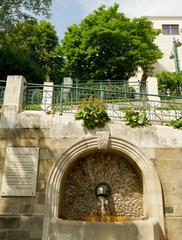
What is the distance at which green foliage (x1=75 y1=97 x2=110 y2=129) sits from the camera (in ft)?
22.6

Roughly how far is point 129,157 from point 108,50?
13.2 m

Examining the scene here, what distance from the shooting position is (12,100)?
7172mm

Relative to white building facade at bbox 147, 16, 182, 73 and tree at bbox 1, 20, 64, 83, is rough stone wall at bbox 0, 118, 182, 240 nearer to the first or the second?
tree at bbox 1, 20, 64, 83

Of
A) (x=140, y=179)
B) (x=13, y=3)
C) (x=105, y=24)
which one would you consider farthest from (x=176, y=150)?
(x=105, y=24)

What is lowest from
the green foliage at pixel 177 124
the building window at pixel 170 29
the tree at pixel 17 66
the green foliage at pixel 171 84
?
the green foliage at pixel 177 124

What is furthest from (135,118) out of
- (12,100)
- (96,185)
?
(12,100)

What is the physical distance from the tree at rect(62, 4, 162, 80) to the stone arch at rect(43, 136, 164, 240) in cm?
1207

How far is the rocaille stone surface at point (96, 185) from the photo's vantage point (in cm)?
672

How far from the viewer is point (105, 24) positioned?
1878 cm

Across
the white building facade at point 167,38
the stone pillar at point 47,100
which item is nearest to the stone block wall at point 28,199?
the stone pillar at point 47,100

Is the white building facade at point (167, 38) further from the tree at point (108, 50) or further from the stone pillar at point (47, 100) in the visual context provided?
the stone pillar at point (47, 100)

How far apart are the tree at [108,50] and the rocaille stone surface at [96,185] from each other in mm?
11817

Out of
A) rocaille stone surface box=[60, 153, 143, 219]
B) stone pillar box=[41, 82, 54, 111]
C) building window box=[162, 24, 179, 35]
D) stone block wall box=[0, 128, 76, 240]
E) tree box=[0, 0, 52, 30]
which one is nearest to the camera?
stone block wall box=[0, 128, 76, 240]

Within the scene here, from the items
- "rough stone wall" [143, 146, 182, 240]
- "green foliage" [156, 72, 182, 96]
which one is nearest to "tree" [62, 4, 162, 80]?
"green foliage" [156, 72, 182, 96]
